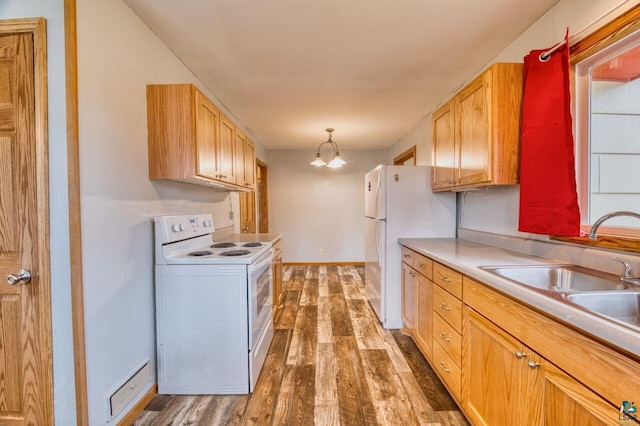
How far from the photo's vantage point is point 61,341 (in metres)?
1.36

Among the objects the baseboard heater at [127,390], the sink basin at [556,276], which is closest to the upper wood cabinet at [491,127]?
the sink basin at [556,276]

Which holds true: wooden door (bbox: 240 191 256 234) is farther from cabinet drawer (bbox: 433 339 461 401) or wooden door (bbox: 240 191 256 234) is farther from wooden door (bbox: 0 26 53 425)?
cabinet drawer (bbox: 433 339 461 401)

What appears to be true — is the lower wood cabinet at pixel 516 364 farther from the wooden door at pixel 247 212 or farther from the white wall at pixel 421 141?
the wooden door at pixel 247 212

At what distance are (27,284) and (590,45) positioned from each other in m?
3.12

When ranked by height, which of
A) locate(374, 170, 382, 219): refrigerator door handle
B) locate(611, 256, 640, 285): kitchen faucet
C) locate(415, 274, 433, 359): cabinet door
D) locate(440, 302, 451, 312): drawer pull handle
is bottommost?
locate(415, 274, 433, 359): cabinet door

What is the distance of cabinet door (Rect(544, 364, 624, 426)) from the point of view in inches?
31.6

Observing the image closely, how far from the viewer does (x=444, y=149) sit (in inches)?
102

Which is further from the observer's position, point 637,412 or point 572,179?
point 572,179

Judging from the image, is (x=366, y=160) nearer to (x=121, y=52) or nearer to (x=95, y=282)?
(x=121, y=52)

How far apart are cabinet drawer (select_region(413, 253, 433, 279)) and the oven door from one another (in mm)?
1282

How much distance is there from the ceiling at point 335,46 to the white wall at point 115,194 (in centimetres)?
31

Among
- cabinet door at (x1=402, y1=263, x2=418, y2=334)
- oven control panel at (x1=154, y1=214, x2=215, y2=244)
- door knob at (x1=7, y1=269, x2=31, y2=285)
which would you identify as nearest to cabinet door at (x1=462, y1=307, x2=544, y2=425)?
cabinet door at (x1=402, y1=263, x2=418, y2=334)

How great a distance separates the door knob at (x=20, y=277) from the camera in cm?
132

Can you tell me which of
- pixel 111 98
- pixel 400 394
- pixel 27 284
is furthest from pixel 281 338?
pixel 111 98
